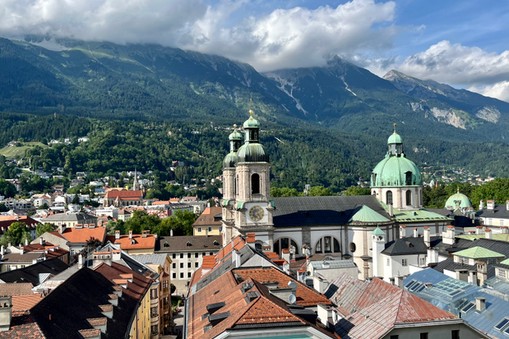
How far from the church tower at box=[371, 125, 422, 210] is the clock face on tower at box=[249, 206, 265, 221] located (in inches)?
844

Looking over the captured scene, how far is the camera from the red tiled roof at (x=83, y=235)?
9734cm

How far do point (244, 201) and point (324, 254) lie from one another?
13217 mm

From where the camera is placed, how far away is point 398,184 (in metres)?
81.1

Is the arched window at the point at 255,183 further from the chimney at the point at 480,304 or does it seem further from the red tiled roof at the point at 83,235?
the red tiled roof at the point at 83,235

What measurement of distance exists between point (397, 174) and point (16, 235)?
7564cm

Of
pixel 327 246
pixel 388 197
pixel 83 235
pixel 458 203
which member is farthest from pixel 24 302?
pixel 458 203

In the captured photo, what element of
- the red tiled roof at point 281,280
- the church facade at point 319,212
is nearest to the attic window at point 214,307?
the red tiled roof at point 281,280

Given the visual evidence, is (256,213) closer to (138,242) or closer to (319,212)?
(319,212)

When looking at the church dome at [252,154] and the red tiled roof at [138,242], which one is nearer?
the church dome at [252,154]

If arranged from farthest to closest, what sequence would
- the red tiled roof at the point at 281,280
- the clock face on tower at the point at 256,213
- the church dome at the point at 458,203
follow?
the church dome at the point at 458,203 < the clock face on tower at the point at 256,213 < the red tiled roof at the point at 281,280

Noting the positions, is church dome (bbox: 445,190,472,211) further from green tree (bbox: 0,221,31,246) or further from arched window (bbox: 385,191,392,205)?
green tree (bbox: 0,221,31,246)

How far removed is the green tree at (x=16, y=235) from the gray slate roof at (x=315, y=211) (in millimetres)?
57263

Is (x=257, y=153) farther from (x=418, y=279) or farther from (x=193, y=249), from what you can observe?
(x=418, y=279)

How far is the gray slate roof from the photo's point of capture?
72250 mm
